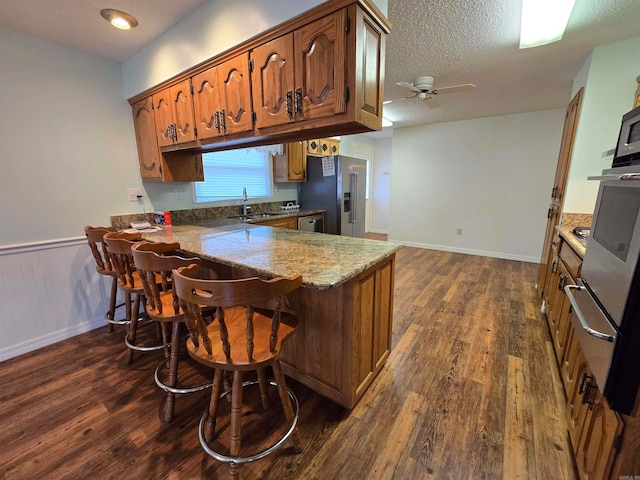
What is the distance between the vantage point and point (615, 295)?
3.06 ft

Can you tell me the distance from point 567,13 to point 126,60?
11.5 feet

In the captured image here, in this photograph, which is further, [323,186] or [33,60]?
[323,186]

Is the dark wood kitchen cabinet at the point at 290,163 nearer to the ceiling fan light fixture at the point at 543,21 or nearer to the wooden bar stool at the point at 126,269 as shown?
the wooden bar stool at the point at 126,269

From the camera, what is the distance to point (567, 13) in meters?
1.77

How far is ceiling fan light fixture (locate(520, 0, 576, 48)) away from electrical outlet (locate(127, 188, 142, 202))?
11.3 feet

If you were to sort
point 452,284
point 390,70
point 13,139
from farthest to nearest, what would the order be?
point 452,284 → point 390,70 → point 13,139

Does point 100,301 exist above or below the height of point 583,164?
below

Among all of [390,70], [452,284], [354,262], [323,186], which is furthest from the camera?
[323,186]

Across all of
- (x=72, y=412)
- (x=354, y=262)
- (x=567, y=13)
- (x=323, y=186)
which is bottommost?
(x=72, y=412)

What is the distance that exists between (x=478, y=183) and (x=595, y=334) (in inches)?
175

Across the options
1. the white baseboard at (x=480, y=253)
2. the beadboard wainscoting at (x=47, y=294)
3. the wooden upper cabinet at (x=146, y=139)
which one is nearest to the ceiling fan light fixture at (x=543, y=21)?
the wooden upper cabinet at (x=146, y=139)

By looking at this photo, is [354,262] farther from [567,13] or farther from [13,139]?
[13,139]

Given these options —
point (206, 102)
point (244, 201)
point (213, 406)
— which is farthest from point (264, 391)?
point (244, 201)

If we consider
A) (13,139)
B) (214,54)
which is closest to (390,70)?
(214,54)
